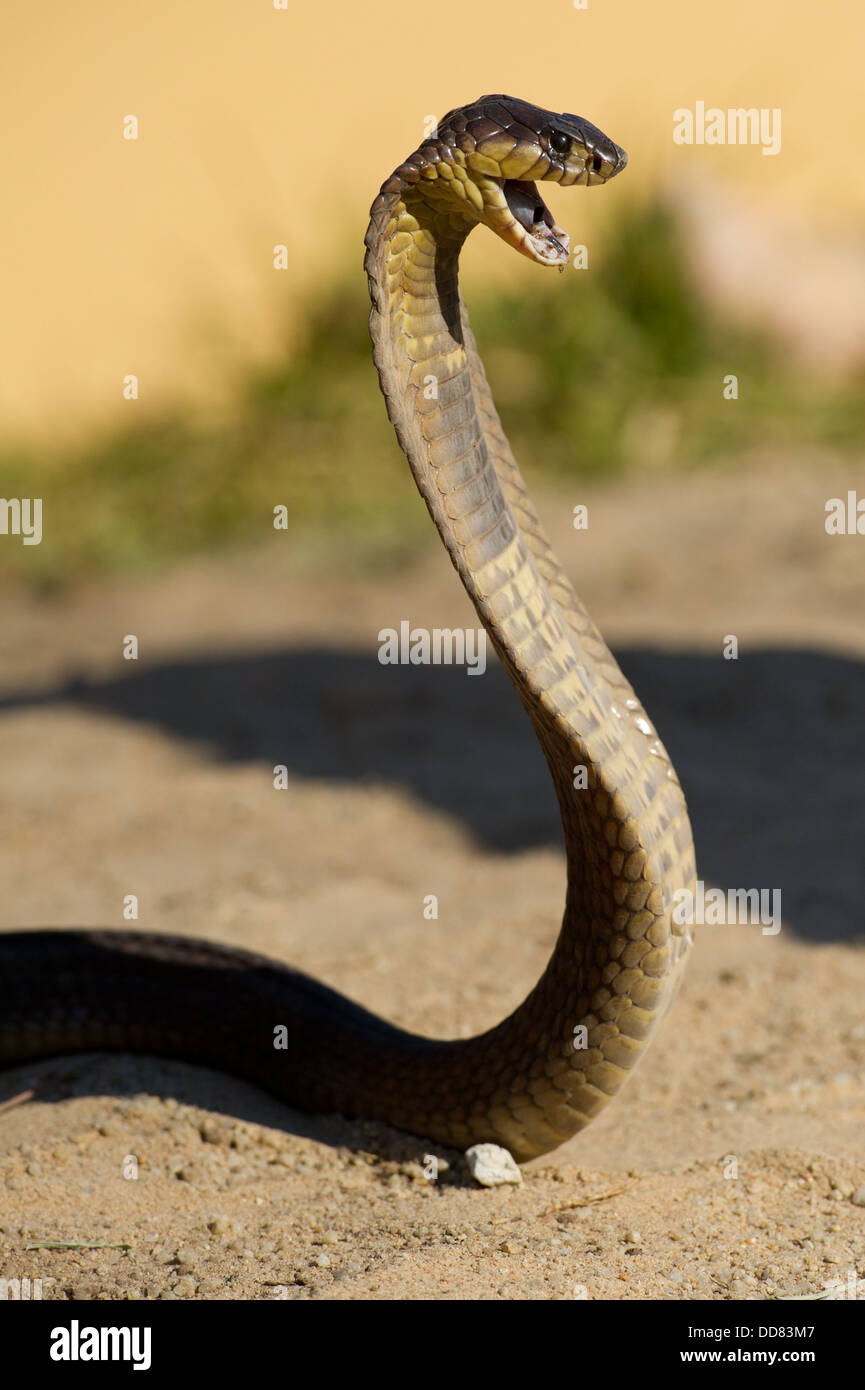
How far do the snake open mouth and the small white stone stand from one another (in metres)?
1.76

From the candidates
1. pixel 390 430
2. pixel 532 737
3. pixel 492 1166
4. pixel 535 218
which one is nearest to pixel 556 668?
pixel 535 218

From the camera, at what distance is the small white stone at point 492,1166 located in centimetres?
292

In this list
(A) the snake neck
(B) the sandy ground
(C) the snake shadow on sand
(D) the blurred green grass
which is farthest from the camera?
(D) the blurred green grass

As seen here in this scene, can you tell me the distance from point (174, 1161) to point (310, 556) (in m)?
5.64

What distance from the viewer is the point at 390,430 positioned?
9.59 m

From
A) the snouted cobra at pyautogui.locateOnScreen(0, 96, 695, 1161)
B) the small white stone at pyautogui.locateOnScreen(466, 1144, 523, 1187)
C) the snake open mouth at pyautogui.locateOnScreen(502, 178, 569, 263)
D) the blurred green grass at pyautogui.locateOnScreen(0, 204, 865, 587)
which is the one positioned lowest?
the small white stone at pyautogui.locateOnScreen(466, 1144, 523, 1187)

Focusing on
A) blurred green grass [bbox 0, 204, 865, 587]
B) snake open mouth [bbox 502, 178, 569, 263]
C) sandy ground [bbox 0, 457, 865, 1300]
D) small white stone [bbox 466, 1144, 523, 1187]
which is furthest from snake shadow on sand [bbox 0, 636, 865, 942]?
snake open mouth [bbox 502, 178, 569, 263]

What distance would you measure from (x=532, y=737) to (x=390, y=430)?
4200 millimetres

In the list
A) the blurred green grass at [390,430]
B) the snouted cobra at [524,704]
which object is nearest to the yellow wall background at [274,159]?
the blurred green grass at [390,430]

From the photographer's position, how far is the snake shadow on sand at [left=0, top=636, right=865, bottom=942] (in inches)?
183

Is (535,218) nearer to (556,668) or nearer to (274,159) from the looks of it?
(556,668)

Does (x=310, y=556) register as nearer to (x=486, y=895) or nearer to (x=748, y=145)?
(x=486, y=895)

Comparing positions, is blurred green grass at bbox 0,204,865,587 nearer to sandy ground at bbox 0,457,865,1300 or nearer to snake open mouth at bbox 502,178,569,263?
sandy ground at bbox 0,457,865,1300
